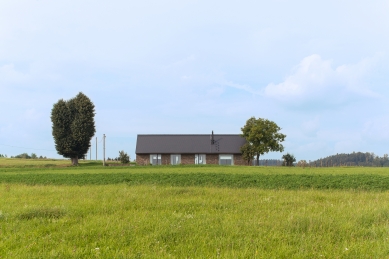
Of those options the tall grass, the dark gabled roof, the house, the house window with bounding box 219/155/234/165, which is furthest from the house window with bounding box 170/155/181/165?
the tall grass

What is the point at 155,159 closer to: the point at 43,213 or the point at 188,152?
the point at 188,152

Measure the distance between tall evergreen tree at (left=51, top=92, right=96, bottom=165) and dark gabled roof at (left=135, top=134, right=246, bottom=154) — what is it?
10015 mm

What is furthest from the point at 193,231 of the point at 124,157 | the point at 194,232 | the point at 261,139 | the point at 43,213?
the point at 124,157

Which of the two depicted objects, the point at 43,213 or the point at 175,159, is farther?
the point at 175,159

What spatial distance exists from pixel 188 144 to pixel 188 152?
2.30m

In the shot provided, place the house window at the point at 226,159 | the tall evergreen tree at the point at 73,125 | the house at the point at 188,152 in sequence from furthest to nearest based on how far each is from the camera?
the house window at the point at 226,159 < the house at the point at 188,152 < the tall evergreen tree at the point at 73,125

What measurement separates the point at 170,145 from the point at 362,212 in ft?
167

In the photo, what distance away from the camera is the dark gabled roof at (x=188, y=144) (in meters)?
56.1

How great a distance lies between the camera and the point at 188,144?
57875 mm

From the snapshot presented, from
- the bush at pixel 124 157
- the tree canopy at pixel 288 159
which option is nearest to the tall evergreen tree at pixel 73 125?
the bush at pixel 124 157

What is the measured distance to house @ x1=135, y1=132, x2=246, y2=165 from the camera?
56094mm

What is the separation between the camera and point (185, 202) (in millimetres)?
9031

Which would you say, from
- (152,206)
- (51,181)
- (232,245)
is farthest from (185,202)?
(51,181)

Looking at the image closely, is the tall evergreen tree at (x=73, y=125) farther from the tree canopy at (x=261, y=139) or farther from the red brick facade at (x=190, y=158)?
the tree canopy at (x=261, y=139)
